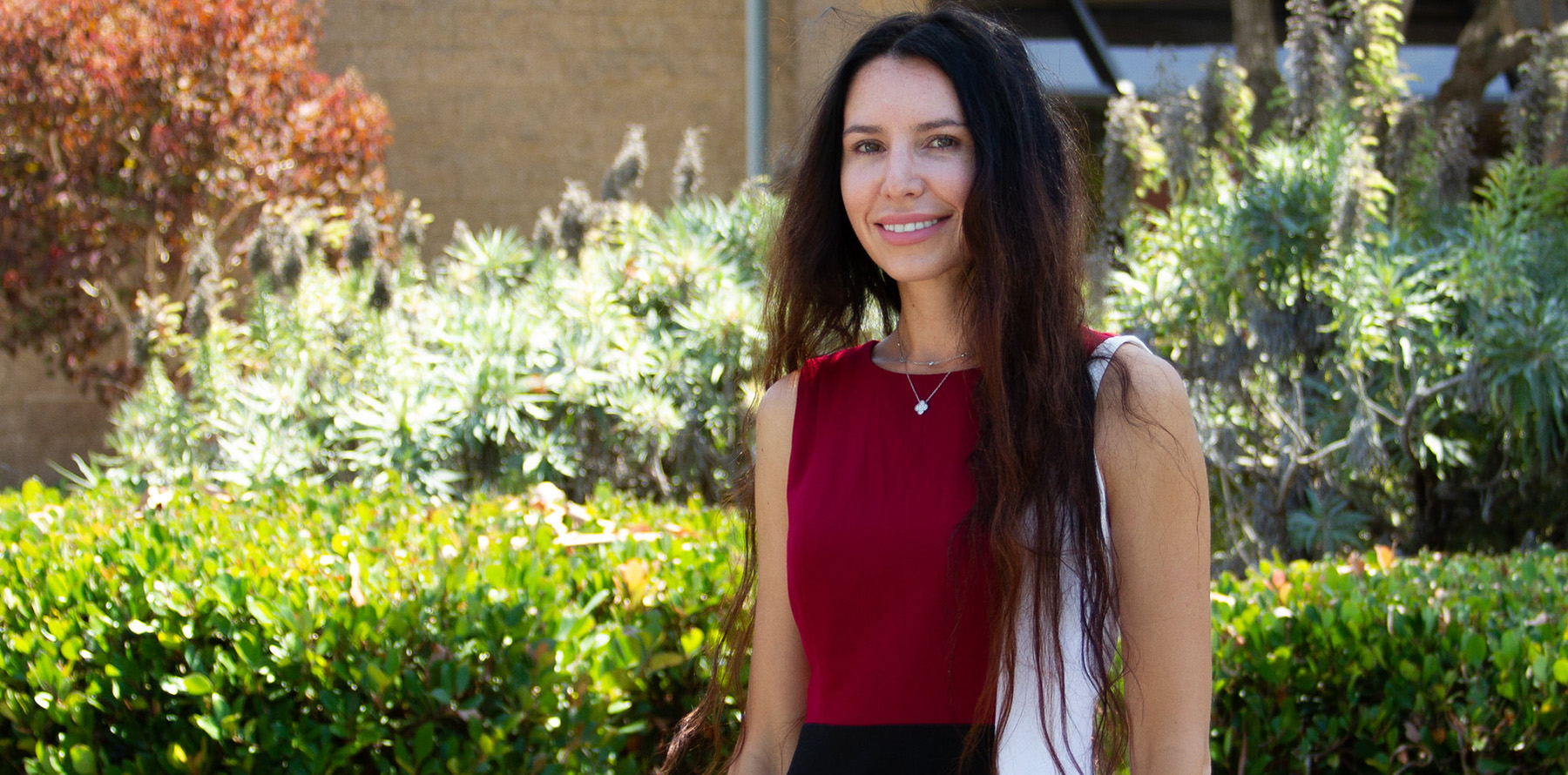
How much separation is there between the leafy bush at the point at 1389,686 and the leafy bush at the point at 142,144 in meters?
6.46

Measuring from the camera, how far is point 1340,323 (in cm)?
449

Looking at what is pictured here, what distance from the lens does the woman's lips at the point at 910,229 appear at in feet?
5.89

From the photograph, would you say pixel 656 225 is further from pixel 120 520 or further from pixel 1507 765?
pixel 1507 765

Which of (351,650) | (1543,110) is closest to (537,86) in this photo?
(1543,110)

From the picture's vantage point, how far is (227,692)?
103 inches

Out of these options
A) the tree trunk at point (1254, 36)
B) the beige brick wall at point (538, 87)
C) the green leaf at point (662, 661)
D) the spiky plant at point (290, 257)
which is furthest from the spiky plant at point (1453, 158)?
the beige brick wall at point (538, 87)

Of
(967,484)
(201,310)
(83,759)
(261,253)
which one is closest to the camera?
(967,484)

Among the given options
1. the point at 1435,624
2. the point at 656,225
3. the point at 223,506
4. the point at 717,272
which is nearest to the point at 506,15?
the point at 656,225

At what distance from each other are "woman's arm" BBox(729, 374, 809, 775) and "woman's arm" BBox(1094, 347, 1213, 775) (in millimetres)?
542

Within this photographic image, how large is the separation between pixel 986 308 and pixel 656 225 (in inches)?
186

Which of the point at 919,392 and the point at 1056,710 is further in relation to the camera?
the point at 919,392

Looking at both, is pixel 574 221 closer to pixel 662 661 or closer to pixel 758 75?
pixel 758 75

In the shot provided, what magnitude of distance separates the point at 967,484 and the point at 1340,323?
3266mm

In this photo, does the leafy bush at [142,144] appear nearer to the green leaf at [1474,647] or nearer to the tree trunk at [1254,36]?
the tree trunk at [1254,36]
